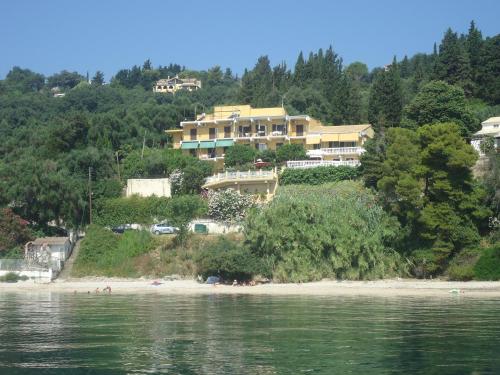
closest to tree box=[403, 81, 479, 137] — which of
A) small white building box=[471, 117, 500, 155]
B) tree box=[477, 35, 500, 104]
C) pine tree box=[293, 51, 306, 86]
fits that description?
small white building box=[471, 117, 500, 155]

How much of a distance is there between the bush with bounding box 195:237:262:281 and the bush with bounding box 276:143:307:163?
809 inches

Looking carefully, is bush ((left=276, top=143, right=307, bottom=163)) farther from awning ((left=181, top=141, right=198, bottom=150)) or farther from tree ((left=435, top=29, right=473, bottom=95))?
tree ((left=435, top=29, right=473, bottom=95))

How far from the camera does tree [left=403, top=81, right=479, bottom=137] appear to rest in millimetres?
62938

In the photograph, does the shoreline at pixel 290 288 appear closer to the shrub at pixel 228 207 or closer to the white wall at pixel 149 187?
the shrub at pixel 228 207

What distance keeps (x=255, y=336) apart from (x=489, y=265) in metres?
22.2

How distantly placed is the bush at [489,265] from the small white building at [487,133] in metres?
10.7

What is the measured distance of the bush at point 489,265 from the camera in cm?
4703

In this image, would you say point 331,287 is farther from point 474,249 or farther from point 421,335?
point 421,335

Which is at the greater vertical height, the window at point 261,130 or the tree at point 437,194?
the window at point 261,130

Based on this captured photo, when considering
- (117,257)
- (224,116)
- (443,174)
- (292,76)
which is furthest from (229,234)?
(292,76)

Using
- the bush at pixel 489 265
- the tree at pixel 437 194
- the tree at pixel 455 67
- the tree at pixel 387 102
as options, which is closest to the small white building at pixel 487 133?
the tree at pixel 437 194

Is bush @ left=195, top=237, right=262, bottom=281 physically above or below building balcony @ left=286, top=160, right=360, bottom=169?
below

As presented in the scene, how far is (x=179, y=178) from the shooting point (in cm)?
6700

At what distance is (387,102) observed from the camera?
244 ft
